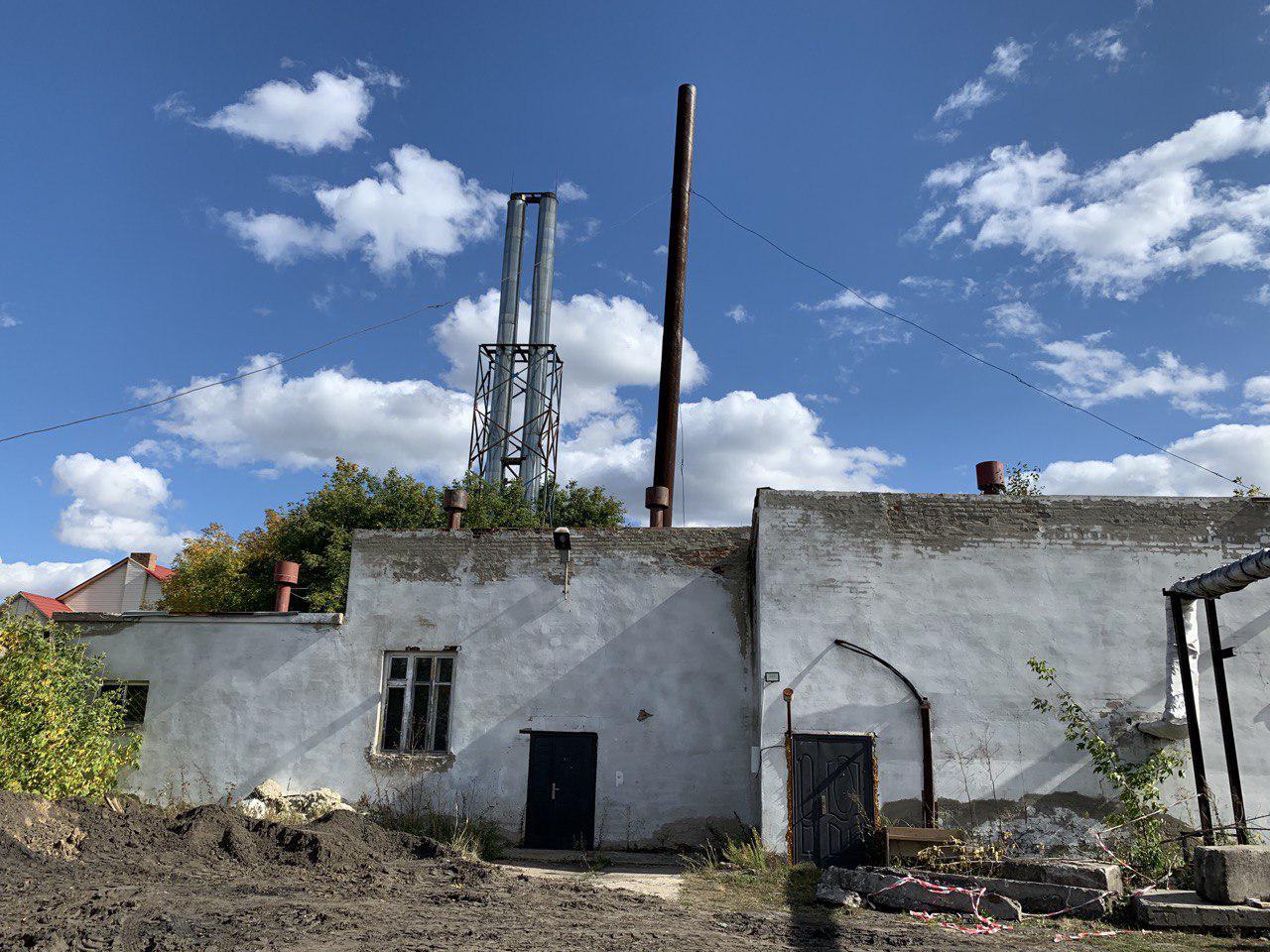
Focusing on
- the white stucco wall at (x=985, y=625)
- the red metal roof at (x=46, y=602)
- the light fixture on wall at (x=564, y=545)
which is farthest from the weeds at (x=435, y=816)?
the red metal roof at (x=46, y=602)

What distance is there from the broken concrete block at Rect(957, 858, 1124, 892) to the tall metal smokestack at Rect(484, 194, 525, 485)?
63.0 feet

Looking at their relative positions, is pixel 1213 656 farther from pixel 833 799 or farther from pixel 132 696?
pixel 132 696

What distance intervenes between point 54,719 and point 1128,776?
13266 millimetres

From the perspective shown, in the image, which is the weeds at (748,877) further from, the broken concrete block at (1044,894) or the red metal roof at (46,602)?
the red metal roof at (46,602)

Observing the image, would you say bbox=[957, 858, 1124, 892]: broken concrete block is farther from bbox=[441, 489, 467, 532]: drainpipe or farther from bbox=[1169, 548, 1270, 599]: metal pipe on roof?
bbox=[441, 489, 467, 532]: drainpipe

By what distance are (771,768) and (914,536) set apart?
11.6ft

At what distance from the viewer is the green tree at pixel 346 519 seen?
22781 mm

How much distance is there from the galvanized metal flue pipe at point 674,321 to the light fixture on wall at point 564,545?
96.2 inches

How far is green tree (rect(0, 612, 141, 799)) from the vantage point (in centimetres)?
1100

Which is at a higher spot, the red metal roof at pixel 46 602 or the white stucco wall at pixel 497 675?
the red metal roof at pixel 46 602

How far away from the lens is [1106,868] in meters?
8.26

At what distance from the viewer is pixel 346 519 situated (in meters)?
23.5

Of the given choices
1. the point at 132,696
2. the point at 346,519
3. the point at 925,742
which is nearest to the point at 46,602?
the point at 346,519

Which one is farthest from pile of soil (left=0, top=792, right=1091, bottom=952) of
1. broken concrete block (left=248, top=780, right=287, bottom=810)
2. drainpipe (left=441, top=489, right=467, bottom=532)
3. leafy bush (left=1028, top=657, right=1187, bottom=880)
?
drainpipe (left=441, top=489, right=467, bottom=532)
